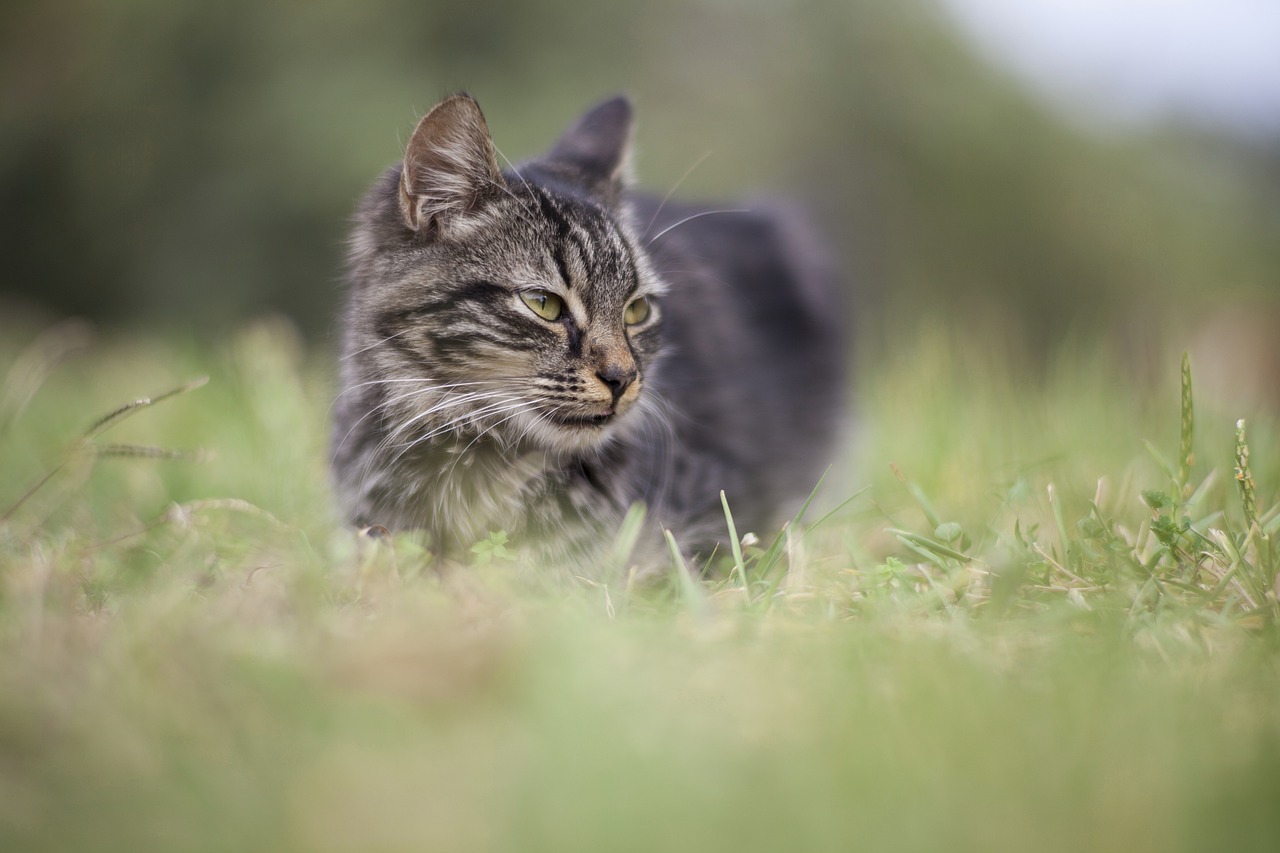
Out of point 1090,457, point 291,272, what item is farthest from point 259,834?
point 291,272

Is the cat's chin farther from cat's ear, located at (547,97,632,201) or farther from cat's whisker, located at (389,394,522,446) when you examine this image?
cat's ear, located at (547,97,632,201)

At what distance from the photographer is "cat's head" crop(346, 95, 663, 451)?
1880mm

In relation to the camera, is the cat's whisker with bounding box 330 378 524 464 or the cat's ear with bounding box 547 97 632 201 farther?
the cat's ear with bounding box 547 97 632 201

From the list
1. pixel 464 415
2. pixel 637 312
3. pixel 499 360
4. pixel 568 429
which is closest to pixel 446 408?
pixel 464 415

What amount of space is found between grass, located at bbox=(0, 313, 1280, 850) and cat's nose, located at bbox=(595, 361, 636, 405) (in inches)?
11.7

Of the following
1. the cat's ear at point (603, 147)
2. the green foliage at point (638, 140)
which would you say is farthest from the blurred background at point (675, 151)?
the cat's ear at point (603, 147)

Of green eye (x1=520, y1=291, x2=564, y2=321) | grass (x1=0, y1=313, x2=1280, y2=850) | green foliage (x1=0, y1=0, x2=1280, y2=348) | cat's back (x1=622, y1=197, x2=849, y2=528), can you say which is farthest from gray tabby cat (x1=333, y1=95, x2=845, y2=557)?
green foliage (x1=0, y1=0, x2=1280, y2=348)

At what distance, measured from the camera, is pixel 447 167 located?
200 centimetres

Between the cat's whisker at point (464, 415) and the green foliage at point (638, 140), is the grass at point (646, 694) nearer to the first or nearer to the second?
the cat's whisker at point (464, 415)

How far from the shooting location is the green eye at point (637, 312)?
2082mm

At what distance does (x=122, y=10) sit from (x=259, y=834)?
6.50 m

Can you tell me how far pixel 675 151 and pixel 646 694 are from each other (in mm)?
6031

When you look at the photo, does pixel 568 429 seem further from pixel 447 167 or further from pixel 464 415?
pixel 447 167

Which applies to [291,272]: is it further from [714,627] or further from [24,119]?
[714,627]
